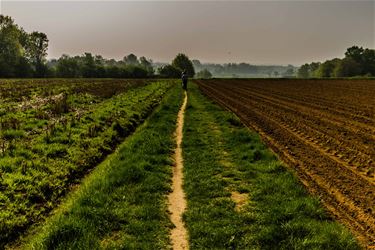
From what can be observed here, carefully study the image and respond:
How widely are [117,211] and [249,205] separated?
2909mm

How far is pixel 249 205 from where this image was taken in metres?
8.81

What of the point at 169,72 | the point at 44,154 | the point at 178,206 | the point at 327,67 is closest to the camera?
the point at 178,206

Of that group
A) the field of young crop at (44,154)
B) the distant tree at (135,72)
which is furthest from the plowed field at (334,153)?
the distant tree at (135,72)

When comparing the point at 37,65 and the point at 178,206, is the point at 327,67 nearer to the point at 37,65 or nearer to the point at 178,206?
the point at 37,65

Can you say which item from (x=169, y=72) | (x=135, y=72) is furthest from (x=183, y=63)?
(x=135, y=72)

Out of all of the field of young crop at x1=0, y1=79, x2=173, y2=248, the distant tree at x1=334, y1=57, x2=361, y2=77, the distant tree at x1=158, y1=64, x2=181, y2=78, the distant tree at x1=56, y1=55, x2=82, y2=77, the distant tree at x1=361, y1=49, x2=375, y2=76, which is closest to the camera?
the field of young crop at x1=0, y1=79, x2=173, y2=248

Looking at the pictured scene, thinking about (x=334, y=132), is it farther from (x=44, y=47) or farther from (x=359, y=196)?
(x=44, y=47)

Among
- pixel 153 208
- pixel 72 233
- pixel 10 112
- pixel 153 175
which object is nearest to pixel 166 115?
pixel 10 112

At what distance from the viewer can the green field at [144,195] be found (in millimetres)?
7207

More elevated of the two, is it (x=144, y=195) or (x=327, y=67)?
(x=327, y=67)

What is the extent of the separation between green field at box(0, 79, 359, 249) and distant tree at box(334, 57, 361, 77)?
443 feet

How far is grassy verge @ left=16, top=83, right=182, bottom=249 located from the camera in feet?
23.4

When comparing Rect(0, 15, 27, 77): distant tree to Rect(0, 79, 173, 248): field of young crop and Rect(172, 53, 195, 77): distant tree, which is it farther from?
Rect(0, 79, 173, 248): field of young crop

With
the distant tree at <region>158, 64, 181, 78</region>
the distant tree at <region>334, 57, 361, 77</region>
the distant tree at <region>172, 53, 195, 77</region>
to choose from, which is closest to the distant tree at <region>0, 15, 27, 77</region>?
the distant tree at <region>158, 64, 181, 78</region>
